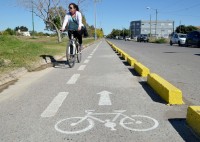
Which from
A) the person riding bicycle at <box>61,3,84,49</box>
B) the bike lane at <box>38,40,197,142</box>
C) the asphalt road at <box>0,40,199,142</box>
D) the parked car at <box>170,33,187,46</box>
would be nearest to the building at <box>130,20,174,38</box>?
the parked car at <box>170,33,187,46</box>

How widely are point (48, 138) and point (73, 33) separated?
7496mm

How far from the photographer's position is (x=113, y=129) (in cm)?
391

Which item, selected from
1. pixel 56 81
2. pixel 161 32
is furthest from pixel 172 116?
pixel 161 32

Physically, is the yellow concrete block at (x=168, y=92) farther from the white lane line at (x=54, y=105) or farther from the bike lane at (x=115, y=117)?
the white lane line at (x=54, y=105)

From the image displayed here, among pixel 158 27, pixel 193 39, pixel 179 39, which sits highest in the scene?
pixel 158 27

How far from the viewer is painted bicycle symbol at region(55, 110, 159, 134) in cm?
393

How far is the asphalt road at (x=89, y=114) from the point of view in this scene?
3.70m

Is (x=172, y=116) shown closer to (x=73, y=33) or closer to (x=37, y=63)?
(x=73, y=33)

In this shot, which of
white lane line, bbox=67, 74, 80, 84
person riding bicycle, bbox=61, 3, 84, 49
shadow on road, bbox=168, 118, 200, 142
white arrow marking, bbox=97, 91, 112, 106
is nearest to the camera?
shadow on road, bbox=168, 118, 200, 142

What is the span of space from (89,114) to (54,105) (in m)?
0.84

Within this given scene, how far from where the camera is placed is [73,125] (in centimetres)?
409

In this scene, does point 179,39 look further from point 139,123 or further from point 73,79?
point 139,123

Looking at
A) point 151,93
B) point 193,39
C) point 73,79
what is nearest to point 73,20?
point 73,79

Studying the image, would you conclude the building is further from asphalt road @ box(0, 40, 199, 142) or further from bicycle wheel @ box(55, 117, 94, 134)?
bicycle wheel @ box(55, 117, 94, 134)
